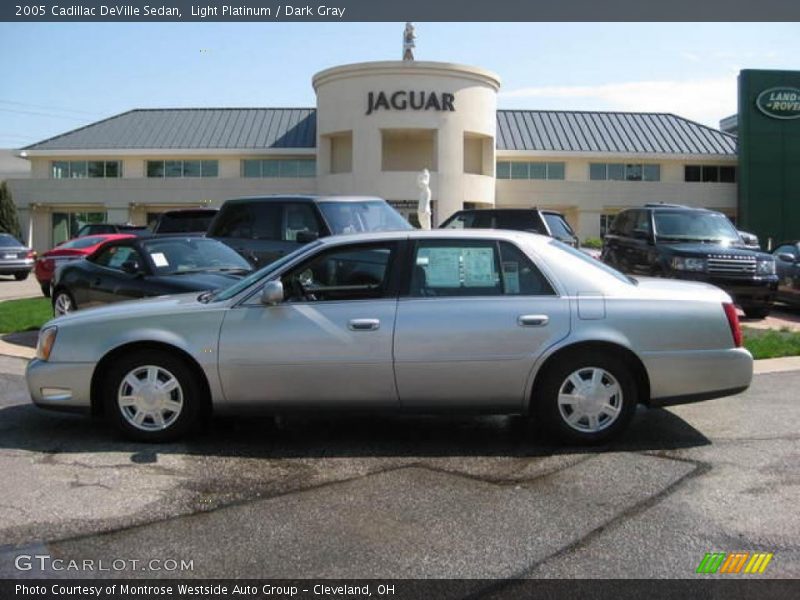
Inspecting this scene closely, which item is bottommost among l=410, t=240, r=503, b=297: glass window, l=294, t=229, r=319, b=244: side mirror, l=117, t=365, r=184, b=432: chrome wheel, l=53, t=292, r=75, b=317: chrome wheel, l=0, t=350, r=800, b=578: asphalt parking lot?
l=0, t=350, r=800, b=578: asphalt parking lot

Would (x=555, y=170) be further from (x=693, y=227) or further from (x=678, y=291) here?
(x=678, y=291)

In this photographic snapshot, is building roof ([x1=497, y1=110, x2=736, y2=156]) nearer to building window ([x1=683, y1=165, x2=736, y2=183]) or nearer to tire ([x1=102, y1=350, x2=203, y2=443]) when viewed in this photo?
building window ([x1=683, y1=165, x2=736, y2=183])

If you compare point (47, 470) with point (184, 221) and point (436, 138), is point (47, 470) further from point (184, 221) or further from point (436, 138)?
point (436, 138)

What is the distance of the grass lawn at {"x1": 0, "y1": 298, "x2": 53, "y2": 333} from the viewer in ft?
38.3

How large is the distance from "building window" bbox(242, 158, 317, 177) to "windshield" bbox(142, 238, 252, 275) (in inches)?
1403

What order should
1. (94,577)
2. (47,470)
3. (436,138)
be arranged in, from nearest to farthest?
1. (94,577)
2. (47,470)
3. (436,138)

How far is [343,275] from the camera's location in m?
5.83

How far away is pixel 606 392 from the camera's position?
5.62 metres

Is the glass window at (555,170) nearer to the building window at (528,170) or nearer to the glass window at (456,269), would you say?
the building window at (528,170)

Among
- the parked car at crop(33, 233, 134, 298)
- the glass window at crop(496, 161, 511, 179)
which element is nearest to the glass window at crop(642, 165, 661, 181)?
the glass window at crop(496, 161, 511, 179)

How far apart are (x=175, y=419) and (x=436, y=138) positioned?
35158 mm

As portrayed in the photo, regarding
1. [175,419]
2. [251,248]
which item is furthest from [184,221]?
[175,419]

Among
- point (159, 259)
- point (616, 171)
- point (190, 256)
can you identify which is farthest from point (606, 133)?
point (159, 259)

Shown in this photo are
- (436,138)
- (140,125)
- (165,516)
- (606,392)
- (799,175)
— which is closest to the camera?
(165,516)
